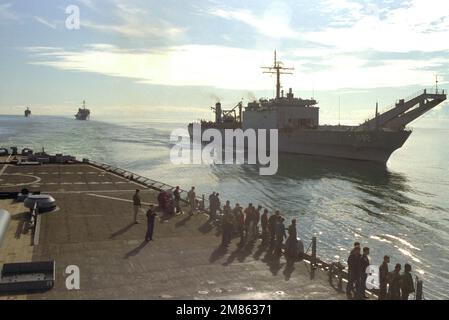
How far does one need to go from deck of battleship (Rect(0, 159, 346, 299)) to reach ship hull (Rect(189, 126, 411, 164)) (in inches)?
2087

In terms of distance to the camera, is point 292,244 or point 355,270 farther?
point 292,244

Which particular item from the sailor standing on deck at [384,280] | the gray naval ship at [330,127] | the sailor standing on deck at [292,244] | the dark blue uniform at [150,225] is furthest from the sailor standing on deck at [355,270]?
the gray naval ship at [330,127]

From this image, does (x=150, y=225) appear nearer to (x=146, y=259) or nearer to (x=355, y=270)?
(x=146, y=259)

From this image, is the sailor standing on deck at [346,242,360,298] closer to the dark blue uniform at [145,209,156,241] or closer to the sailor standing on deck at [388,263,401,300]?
the sailor standing on deck at [388,263,401,300]

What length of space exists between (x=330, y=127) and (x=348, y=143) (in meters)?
18.2

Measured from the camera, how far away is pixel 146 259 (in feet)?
48.8

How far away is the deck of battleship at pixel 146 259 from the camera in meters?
12.1

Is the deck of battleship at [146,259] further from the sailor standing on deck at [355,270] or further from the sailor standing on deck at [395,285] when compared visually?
the sailor standing on deck at [395,285]

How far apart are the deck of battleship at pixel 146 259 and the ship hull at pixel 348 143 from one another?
53.0 m

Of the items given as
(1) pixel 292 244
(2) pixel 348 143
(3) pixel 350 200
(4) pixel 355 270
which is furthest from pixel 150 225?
(2) pixel 348 143

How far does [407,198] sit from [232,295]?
3435cm

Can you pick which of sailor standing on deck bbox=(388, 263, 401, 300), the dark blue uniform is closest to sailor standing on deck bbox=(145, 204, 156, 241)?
the dark blue uniform
